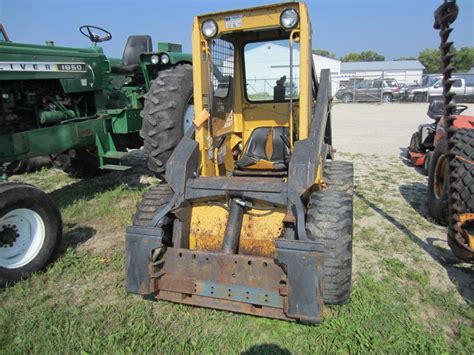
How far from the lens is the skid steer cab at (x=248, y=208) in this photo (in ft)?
8.54

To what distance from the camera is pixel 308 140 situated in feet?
10.3

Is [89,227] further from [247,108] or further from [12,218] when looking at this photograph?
[247,108]

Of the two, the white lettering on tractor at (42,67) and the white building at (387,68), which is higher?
the white building at (387,68)

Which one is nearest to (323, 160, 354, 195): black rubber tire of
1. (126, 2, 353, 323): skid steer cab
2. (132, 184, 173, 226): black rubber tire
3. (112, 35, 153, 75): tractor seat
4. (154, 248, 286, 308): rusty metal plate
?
(126, 2, 353, 323): skid steer cab

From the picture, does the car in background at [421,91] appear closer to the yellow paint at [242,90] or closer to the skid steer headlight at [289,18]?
the yellow paint at [242,90]

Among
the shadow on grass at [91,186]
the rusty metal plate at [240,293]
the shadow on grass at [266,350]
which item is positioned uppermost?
Answer: the rusty metal plate at [240,293]

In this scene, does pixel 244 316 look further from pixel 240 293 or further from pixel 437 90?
pixel 437 90

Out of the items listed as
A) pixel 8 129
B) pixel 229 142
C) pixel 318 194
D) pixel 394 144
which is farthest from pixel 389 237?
pixel 394 144

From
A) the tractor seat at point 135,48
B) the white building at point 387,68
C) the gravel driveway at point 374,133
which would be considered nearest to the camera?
the tractor seat at point 135,48

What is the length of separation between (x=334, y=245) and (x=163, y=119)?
2865 millimetres

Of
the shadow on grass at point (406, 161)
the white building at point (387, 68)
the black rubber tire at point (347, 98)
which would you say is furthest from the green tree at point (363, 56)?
the shadow on grass at point (406, 161)

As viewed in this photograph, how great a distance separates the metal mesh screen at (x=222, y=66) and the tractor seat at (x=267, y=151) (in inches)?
23.8

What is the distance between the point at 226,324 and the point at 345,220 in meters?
1.16

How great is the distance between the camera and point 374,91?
25.9 m
